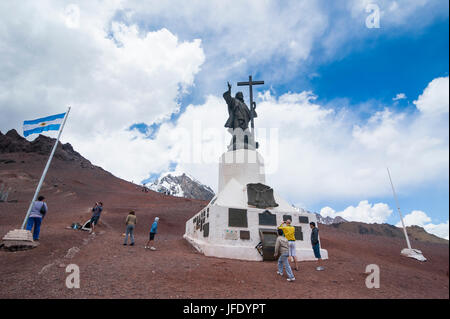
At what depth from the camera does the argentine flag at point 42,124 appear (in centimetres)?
1007

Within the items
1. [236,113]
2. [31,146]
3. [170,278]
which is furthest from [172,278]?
[31,146]

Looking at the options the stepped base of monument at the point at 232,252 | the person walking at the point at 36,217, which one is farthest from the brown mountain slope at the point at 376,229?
the person walking at the point at 36,217

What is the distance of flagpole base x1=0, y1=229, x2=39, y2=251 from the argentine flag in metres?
4.38

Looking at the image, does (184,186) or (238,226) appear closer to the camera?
(238,226)

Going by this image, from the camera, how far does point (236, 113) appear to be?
50.1ft

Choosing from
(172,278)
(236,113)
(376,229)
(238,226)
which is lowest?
(172,278)

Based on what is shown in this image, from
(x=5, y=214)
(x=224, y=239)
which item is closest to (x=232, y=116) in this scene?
(x=224, y=239)

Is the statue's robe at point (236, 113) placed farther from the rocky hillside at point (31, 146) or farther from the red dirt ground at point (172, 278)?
the rocky hillside at point (31, 146)

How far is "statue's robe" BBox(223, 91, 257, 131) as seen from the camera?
595 inches

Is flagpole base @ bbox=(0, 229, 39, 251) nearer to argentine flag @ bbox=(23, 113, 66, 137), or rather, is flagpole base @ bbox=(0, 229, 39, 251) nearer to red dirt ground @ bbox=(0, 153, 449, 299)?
red dirt ground @ bbox=(0, 153, 449, 299)

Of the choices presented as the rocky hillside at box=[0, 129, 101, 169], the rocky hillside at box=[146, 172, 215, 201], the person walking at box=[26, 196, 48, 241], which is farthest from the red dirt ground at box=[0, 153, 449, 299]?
the rocky hillside at box=[146, 172, 215, 201]

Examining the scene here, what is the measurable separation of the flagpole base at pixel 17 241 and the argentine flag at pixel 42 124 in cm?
438

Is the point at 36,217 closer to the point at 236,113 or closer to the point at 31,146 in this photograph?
the point at 236,113

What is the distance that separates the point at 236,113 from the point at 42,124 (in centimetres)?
965
